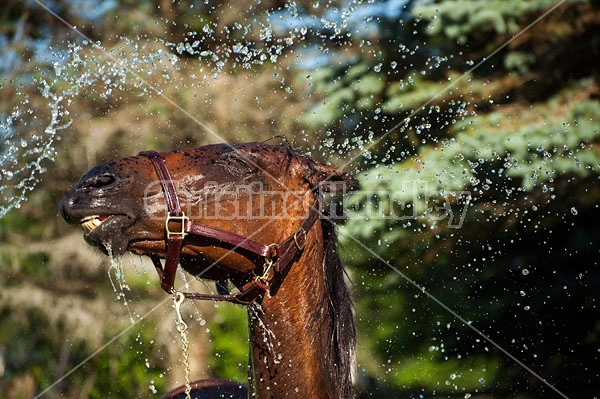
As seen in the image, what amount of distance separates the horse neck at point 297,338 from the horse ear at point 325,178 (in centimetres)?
20

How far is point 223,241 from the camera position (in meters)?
2.69

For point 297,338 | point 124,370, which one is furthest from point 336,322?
point 124,370

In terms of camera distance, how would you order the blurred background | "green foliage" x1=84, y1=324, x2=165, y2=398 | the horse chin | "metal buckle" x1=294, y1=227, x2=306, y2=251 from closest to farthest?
the horse chin → "metal buckle" x1=294, y1=227, x2=306, y2=251 → the blurred background → "green foliage" x1=84, y1=324, x2=165, y2=398

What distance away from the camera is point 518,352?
652 cm

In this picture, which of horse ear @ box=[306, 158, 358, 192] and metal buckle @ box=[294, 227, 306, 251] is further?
horse ear @ box=[306, 158, 358, 192]

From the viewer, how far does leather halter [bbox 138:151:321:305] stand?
8.61ft

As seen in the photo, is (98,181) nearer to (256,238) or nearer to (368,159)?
(256,238)

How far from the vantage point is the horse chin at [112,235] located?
250cm

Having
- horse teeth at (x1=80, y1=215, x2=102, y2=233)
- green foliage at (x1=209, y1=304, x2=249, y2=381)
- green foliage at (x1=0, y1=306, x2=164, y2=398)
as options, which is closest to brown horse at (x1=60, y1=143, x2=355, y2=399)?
horse teeth at (x1=80, y1=215, x2=102, y2=233)

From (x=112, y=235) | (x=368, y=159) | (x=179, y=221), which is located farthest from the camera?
(x=368, y=159)

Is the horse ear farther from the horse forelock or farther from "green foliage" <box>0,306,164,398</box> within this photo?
"green foliage" <box>0,306,164,398</box>

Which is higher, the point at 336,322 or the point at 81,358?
the point at 336,322

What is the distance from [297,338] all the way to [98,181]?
3.10 feet

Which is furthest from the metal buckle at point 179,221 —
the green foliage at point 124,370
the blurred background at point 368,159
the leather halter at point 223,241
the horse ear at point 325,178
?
the green foliage at point 124,370
